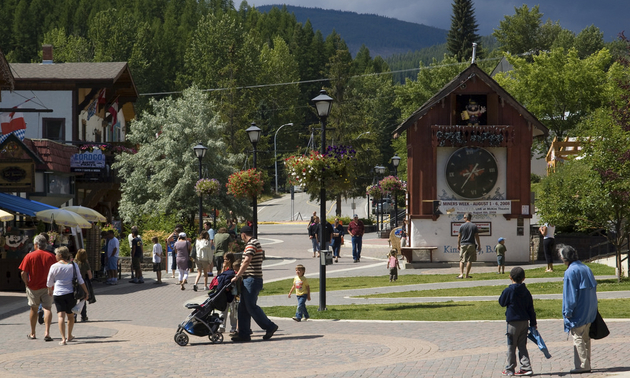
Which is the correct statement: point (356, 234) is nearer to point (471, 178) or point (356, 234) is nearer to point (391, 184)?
point (471, 178)

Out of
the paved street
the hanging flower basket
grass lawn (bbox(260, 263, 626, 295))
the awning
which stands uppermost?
the hanging flower basket

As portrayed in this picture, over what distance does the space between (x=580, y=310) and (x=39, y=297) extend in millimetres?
8938

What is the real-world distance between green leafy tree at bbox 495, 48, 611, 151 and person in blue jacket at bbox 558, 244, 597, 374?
38558mm

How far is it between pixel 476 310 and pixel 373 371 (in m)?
6.41

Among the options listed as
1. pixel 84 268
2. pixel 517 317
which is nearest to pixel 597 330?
pixel 517 317

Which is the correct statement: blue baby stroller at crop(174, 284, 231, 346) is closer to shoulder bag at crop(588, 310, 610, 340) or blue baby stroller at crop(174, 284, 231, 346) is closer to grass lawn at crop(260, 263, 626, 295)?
shoulder bag at crop(588, 310, 610, 340)

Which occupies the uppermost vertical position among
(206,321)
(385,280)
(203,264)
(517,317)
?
(517,317)

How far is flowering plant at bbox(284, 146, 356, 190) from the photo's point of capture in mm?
15914

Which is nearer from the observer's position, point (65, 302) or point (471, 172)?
point (65, 302)

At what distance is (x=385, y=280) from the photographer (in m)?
23.7

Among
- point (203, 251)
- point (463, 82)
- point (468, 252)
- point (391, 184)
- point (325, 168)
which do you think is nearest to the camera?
point (325, 168)

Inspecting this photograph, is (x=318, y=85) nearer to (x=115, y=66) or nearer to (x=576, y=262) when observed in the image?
(x=115, y=66)

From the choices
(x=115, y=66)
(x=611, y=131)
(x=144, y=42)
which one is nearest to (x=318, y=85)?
(x=144, y=42)

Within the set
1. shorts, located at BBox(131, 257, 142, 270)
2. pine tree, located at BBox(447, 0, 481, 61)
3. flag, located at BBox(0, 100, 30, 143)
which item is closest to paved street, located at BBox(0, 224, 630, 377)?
shorts, located at BBox(131, 257, 142, 270)
